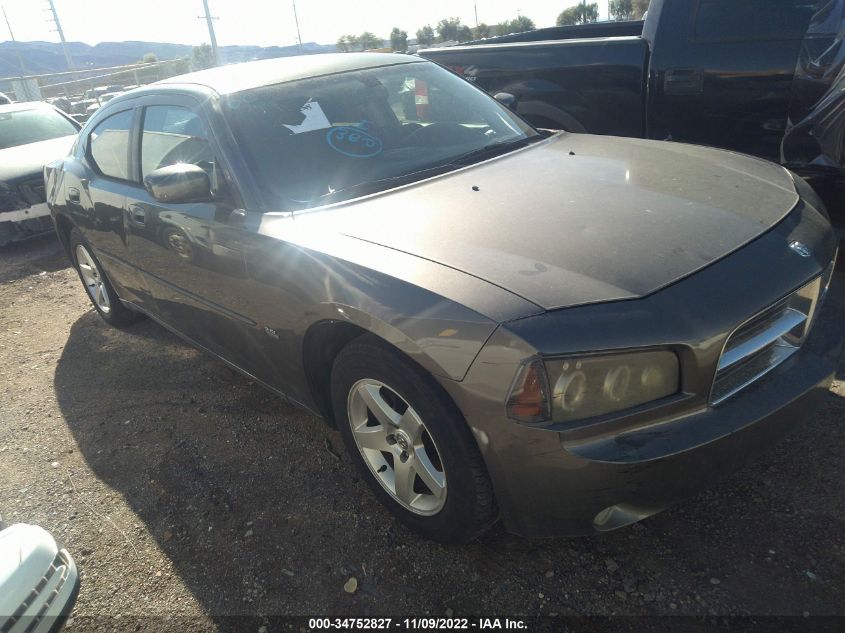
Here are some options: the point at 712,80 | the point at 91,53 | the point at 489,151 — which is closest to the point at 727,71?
the point at 712,80

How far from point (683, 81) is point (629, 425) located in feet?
11.4

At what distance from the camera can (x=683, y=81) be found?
4438 mm

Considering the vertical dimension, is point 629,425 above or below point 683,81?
below

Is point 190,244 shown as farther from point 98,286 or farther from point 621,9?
point 621,9

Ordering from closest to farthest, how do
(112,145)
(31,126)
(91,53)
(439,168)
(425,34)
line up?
(439,168) < (112,145) < (31,126) < (425,34) < (91,53)

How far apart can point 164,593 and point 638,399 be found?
187 cm

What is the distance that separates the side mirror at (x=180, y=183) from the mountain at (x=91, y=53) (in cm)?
10526

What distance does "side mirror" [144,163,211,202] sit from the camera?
2764 millimetres

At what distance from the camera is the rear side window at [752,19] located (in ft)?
13.5

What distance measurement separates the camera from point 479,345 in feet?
6.07

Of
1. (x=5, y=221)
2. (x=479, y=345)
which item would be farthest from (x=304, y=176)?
(x=5, y=221)

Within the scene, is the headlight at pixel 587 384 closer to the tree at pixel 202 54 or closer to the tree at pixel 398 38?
the tree at pixel 202 54

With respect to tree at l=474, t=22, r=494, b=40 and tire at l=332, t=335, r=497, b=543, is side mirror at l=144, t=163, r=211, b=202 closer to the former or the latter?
tire at l=332, t=335, r=497, b=543

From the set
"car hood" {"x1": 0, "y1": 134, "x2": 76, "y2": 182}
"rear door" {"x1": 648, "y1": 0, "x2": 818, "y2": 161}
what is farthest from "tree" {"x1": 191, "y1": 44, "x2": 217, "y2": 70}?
"rear door" {"x1": 648, "y1": 0, "x2": 818, "y2": 161}
